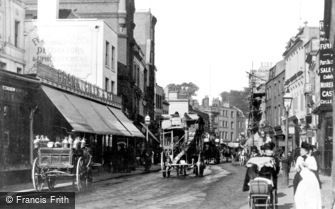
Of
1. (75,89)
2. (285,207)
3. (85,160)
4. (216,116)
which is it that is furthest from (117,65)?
(216,116)

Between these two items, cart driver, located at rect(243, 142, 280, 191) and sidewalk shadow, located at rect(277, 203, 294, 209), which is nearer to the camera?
cart driver, located at rect(243, 142, 280, 191)

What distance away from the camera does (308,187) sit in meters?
11.6

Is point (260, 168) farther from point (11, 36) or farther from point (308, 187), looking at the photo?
point (11, 36)

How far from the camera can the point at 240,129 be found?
477ft

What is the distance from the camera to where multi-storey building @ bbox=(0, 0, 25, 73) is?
29.3 m

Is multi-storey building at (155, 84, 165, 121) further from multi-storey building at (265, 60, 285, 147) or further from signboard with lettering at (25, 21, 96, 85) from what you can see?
signboard with lettering at (25, 21, 96, 85)

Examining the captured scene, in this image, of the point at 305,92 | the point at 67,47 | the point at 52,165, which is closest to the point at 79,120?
the point at 52,165

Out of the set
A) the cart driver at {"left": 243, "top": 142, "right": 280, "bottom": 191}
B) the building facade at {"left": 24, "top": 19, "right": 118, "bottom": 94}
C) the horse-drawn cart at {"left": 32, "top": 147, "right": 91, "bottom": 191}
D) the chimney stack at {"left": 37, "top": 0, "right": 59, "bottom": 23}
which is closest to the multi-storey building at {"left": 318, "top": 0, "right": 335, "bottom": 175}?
the horse-drawn cart at {"left": 32, "top": 147, "right": 91, "bottom": 191}

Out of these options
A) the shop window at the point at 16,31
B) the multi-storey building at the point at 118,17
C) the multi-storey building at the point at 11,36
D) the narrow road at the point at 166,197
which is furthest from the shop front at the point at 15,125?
the multi-storey building at the point at 118,17

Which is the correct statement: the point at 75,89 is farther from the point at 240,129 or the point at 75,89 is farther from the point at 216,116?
the point at 240,129

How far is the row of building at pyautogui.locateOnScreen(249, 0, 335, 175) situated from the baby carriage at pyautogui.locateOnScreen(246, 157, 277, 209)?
14.2 feet

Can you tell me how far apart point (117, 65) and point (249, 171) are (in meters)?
34.2

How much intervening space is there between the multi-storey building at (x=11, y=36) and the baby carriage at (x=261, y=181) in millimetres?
19145

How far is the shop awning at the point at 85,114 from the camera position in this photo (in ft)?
86.3
